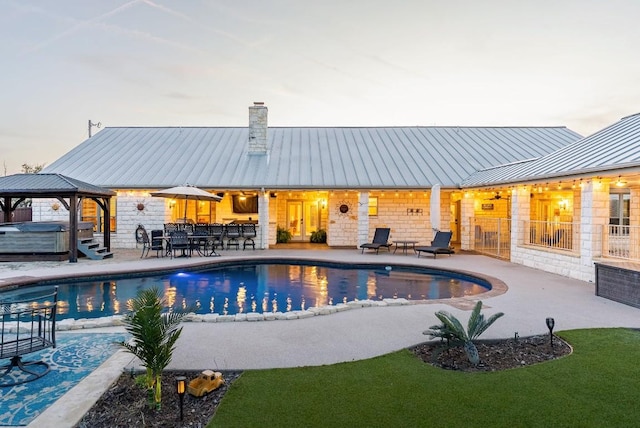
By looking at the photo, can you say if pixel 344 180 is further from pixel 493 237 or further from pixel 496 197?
pixel 496 197

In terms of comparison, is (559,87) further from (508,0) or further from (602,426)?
(602,426)

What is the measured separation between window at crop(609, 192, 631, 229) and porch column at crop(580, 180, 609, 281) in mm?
6675

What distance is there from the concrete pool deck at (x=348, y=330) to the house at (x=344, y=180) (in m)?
4.89

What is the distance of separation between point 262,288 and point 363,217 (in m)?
7.60

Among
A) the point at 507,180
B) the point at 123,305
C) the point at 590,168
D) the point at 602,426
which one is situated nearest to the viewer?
the point at 602,426

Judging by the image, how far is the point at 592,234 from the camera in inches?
358

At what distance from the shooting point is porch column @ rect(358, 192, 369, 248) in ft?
52.7

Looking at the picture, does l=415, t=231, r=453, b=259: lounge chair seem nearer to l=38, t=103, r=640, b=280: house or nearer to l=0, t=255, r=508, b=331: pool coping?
l=38, t=103, r=640, b=280: house

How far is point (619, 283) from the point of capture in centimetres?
720

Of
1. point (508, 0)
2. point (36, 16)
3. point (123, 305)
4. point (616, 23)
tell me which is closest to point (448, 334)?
point (123, 305)

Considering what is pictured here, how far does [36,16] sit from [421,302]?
1557 cm

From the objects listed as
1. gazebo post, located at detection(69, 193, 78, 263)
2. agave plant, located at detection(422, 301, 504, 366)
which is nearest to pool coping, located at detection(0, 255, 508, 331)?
agave plant, located at detection(422, 301, 504, 366)

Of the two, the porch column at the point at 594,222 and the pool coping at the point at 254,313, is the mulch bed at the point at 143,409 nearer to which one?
the pool coping at the point at 254,313

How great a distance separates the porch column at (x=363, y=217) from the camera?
52.7 ft
